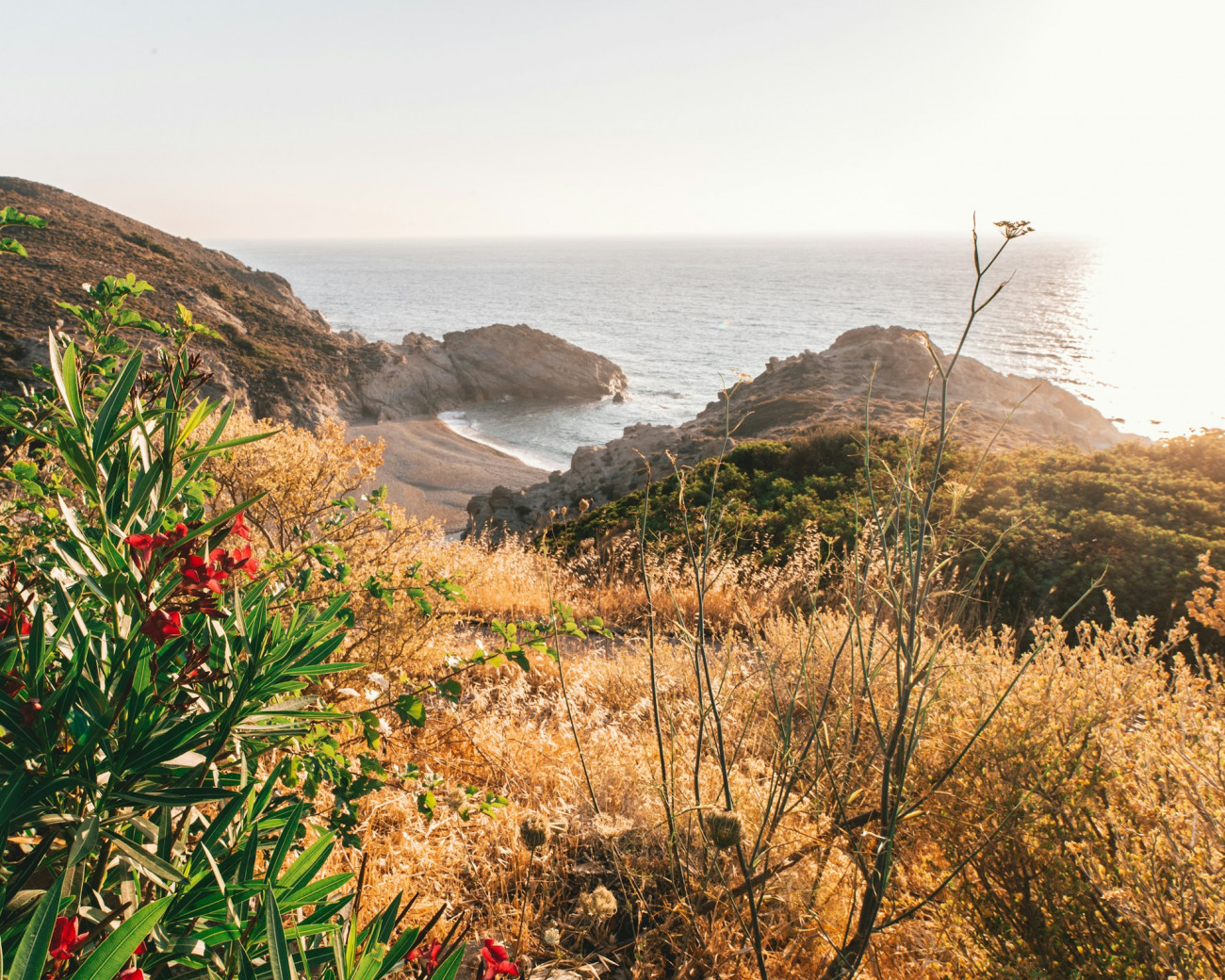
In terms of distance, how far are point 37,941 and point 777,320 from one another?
6683 cm

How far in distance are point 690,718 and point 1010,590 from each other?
4608 mm

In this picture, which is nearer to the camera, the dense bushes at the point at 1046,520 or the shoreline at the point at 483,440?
the dense bushes at the point at 1046,520

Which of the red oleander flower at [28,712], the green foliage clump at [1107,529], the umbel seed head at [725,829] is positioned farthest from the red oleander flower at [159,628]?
the green foliage clump at [1107,529]

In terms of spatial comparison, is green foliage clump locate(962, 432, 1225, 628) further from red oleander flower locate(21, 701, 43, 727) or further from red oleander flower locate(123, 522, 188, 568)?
red oleander flower locate(21, 701, 43, 727)

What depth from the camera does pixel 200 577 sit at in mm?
1059

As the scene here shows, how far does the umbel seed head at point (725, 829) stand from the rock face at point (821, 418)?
32.7ft

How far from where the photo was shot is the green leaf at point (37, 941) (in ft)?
2.15

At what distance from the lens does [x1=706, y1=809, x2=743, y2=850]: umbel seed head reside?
1.48 m

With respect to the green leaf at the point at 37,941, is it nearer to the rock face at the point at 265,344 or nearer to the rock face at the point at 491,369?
the rock face at the point at 265,344


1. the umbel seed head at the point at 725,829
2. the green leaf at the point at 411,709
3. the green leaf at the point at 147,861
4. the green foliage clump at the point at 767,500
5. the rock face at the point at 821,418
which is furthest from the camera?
the rock face at the point at 821,418

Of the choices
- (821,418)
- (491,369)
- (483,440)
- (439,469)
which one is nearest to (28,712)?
(821,418)

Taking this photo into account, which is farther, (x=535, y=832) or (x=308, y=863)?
(x=535, y=832)

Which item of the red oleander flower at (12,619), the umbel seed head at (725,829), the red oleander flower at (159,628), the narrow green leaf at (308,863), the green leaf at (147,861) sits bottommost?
the umbel seed head at (725,829)

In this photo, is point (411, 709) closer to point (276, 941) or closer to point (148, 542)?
point (148, 542)
